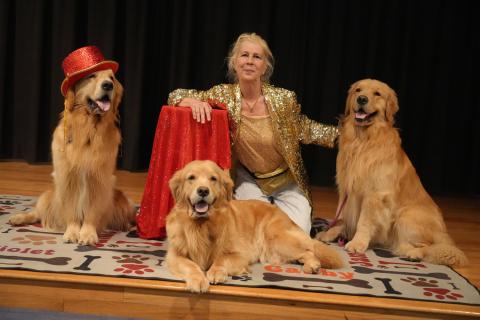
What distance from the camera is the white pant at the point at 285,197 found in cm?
382

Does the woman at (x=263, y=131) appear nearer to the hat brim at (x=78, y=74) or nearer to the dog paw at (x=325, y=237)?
the dog paw at (x=325, y=237)

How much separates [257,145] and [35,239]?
1.76 m

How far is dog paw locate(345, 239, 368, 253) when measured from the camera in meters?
3.50

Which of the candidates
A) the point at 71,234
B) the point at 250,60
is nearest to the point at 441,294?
the point at 250,60

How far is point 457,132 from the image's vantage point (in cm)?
601

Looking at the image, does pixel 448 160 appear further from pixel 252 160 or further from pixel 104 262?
pixel 104 262

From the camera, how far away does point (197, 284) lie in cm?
259

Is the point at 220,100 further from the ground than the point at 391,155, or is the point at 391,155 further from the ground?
the point at 220,100

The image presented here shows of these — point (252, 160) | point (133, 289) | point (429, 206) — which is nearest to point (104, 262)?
point (133, 289)

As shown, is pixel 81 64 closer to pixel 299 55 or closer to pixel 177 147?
pixel 177 147

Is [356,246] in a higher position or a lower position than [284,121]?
lower

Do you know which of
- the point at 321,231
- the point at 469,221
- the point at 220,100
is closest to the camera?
the point at 220,100

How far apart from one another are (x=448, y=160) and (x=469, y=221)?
4.32 ft

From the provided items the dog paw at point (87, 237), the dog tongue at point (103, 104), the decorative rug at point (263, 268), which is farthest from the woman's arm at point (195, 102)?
the dog paw at point (87, 237)
